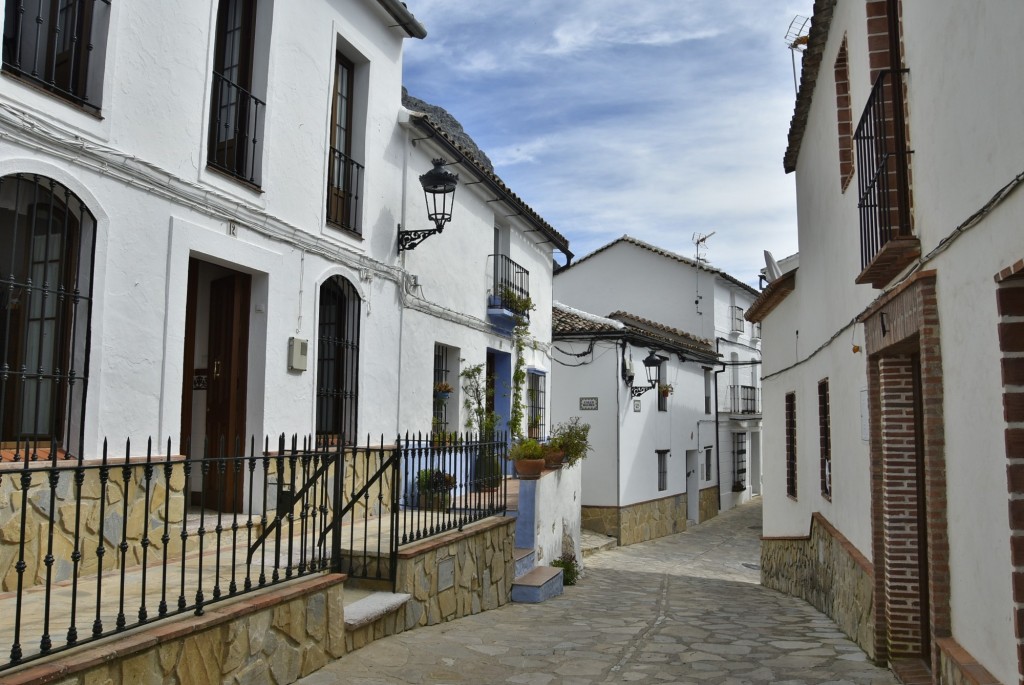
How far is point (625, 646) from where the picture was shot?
6.61 m

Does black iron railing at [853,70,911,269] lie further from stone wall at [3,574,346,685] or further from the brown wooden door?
the brown wooden door

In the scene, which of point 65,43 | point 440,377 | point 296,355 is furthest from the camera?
point 440,377

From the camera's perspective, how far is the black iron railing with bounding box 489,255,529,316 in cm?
1346

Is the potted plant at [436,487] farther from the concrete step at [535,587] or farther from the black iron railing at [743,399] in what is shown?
the black iron railing at [743,399]

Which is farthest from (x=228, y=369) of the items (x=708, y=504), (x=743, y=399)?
(x=743, y=399)

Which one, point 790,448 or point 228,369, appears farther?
point 790,448

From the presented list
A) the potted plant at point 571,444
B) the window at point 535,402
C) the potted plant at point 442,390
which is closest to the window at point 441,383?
the potted plant at point 442,390

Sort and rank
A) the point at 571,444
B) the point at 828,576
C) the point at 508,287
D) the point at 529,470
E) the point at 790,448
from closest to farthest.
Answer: the point at 828,576 < the point at 529,470 < the point at 571,444 < the point at 790,448 < the point at 508,287

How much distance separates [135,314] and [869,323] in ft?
18.1

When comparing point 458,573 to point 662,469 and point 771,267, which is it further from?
point 662,469

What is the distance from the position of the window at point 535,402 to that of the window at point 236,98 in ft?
26.9

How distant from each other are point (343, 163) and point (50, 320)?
4.11 metres

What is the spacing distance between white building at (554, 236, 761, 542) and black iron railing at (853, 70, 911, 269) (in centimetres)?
1795

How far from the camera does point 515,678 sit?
17.7 feet
